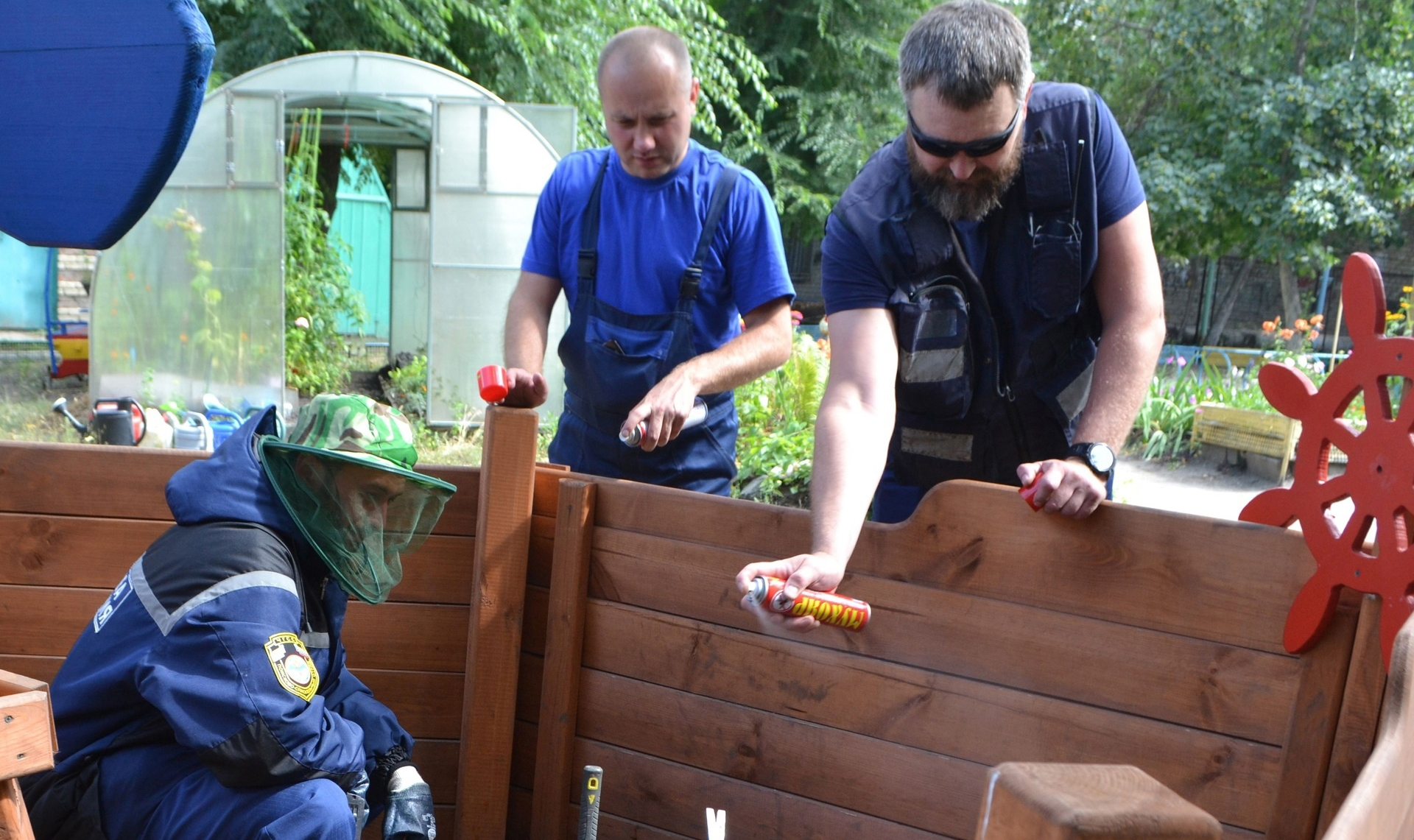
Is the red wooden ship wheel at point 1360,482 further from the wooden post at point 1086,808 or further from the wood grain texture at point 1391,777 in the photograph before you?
the wooden post at point 1086,808

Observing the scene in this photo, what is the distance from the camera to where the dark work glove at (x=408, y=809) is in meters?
2.54

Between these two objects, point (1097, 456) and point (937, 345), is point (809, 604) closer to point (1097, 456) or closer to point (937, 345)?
point (1097, 456)

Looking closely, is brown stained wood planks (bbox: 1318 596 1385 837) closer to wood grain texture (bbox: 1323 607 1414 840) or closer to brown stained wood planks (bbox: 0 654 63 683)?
wood grain texture (bbox: 1323 607 1414 840)

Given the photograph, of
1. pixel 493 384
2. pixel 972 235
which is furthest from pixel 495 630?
pixel 972 235

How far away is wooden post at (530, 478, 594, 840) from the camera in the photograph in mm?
2717

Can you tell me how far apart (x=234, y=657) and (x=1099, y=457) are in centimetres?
160

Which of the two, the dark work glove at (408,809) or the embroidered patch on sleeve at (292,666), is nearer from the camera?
the embroidered patch on sleeve at (292,666)

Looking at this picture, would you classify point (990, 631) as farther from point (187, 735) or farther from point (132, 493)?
point (132, 493)

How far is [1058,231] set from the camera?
233 cm

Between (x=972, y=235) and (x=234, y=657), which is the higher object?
(x=972, y=235)

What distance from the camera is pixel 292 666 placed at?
2.13 meters

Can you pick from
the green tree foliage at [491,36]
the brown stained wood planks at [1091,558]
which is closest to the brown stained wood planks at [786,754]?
the brown stained wood planks at [1091,558]

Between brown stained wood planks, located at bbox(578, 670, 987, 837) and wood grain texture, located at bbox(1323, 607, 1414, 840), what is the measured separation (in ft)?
3.62

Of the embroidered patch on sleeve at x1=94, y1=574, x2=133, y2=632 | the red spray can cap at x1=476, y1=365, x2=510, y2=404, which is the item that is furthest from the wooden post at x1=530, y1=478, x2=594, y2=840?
the embroidered patch on sleeve at x1=94, y1=574, x2=133, y2=632
